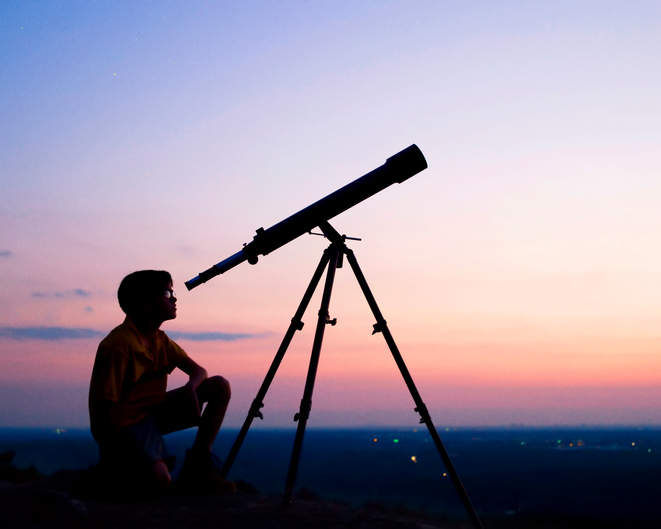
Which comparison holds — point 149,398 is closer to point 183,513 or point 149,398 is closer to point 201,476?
→ point 201,476

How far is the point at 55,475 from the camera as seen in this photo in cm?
677

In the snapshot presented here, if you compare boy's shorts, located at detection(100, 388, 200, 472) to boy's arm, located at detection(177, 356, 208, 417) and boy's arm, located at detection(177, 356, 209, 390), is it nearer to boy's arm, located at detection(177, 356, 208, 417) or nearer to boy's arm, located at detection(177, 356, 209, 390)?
boy's arm, located at detection(177, 356, 208, 417)

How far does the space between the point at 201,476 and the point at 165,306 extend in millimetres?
1874

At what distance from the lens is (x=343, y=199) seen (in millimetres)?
6566

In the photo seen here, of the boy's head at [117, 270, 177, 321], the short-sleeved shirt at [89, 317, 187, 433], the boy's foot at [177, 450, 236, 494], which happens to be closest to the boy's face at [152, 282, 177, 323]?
the boy's head at [117, 270, 177, 321]

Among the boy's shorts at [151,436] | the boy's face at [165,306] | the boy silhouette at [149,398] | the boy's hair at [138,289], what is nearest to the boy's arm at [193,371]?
the boy silhouette at [149,398]

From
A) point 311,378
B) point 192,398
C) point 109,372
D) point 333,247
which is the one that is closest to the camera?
point 109,372

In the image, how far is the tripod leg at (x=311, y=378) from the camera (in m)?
5.67

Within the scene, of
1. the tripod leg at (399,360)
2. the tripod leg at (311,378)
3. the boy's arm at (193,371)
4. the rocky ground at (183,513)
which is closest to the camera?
the rocky ground at (183,513)

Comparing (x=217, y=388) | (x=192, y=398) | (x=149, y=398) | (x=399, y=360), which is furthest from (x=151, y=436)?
(x=399, y=360)

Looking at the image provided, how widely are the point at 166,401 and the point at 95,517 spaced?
151 cm

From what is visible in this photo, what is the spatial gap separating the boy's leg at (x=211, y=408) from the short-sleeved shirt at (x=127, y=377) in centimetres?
45

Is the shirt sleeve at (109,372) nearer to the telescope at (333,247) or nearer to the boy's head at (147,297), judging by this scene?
the boy's head at (147,297)

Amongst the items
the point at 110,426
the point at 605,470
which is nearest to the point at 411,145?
the point at 110,426
